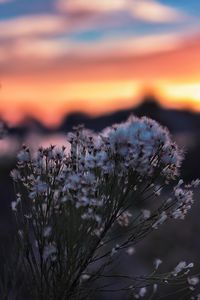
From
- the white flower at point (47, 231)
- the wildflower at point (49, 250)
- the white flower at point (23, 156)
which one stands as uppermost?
the white flower at point (23, 156)

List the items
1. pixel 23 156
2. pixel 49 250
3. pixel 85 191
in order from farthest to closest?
pixel 23 156 → pixel 49 250 → pixel 85 191

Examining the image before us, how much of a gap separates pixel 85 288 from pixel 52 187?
0.82m

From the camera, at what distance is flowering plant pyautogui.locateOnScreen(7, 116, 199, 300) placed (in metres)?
4.64

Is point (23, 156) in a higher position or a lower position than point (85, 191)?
higher

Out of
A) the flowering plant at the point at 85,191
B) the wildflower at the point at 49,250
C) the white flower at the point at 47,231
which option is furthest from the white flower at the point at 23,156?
the wildflower at the point at 49,250

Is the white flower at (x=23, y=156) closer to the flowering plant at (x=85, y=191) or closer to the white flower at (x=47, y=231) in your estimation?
the flowering plant at (x=85, y=191)

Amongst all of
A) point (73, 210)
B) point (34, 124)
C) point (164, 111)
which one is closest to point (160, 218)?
point (73, 210)

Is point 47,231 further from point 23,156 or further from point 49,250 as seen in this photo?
point 23,156

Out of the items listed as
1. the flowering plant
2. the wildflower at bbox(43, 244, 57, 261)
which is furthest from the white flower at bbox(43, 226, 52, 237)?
the wildflower at bbox(43, 244, 57, 261)

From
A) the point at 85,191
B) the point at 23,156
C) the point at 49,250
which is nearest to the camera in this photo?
the point at 85,191

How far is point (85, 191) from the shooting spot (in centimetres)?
462

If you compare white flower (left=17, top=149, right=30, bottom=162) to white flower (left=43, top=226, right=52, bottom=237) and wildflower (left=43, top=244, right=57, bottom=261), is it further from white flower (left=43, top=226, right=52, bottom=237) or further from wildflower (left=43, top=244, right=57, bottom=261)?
wildflower (left=43, top=244, right=57, bottom=261)

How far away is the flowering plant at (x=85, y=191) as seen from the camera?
4.64 m

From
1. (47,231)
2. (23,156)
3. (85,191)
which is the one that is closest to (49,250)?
(47,231)
